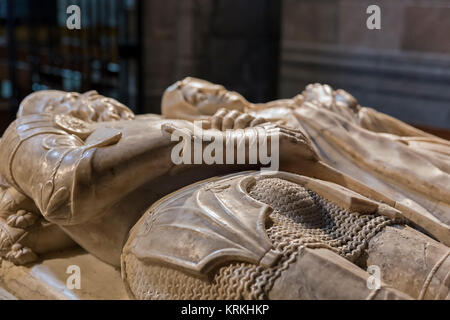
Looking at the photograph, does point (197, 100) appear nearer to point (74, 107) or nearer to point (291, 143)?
point (74, 107)

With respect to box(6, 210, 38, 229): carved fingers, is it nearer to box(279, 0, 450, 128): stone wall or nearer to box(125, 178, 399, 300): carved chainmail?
box(125, 178, 399, 300): carved chainmail

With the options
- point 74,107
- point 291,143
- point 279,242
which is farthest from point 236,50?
point 279,242

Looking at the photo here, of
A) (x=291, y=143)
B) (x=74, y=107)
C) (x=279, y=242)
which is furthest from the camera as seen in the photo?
(x=74, y=107)

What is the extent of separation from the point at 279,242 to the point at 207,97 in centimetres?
118

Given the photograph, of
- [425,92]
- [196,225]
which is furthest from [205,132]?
[425,92]

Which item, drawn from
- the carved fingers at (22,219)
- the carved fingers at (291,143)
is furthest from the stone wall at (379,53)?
the carved fingers at (22,219)

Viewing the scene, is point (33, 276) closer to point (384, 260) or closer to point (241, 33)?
point (384, 260)

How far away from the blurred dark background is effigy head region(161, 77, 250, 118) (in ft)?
9.00

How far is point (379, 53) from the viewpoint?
17.1ft

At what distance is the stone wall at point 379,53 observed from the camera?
16.1 ft

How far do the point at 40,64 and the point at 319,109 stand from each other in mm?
4230

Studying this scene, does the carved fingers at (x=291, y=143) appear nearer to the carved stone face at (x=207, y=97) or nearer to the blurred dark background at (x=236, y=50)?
the carved stone face at (x=207, y=97)

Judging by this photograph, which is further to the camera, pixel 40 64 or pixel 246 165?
pixel 40 64
